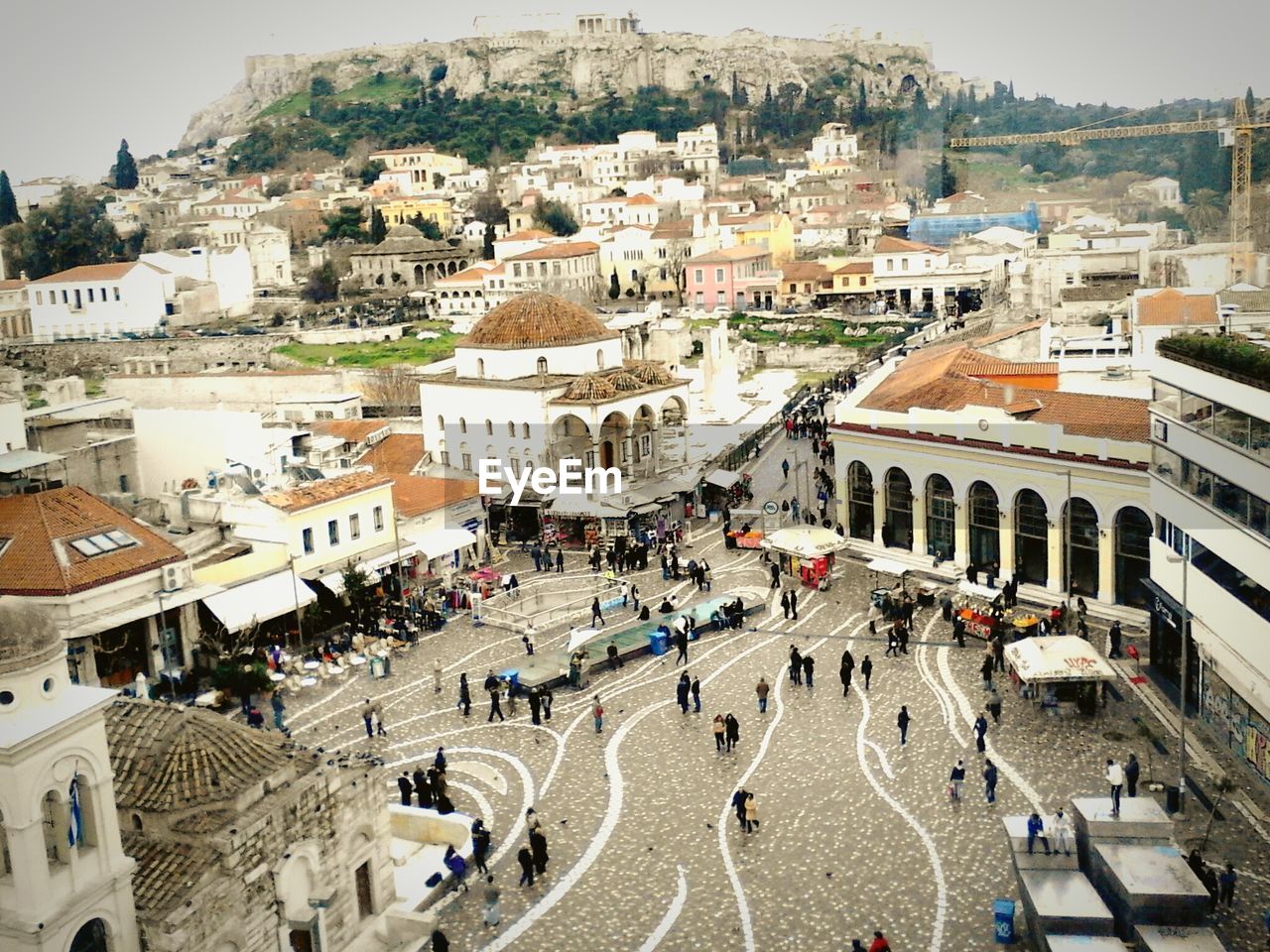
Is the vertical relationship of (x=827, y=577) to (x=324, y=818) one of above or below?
below

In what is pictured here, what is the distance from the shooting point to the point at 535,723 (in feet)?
71.2

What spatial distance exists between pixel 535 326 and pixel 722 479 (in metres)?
6.93

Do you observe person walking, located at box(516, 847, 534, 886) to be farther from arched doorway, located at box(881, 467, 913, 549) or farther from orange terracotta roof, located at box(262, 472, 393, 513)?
arched doorway, located at box(881, 467, 913, 549)

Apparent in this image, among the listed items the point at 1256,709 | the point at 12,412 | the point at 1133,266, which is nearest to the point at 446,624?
the point at 12,412

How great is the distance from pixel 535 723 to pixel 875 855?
6976mm

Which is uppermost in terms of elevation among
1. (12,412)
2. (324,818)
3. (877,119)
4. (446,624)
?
(877,119)

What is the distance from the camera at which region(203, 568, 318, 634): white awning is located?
80.5ft

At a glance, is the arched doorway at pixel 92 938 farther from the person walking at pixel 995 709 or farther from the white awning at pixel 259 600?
the person walking at pixel 995 709

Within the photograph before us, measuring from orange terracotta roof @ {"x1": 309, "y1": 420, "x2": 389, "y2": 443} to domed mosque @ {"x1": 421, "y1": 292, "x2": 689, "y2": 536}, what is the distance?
1848 millimetres

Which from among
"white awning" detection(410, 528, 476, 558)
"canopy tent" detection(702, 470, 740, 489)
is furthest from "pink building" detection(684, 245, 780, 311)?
"white awning" detection(410, 528, 476, 558)

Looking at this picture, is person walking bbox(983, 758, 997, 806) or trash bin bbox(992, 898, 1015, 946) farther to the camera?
person walking bbox(983, 758, 997, 806)

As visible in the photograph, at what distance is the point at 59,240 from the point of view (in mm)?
100375

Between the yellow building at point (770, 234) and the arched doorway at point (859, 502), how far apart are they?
196 ft

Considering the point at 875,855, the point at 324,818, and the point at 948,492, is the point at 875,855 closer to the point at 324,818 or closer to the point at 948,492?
the point at 324,818
